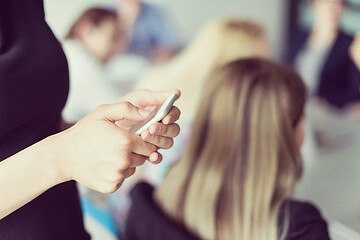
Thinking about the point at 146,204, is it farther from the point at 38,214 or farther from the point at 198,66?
the point at 198,66

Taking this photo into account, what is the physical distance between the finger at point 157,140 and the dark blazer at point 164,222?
0.38 m

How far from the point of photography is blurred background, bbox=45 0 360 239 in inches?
44.7

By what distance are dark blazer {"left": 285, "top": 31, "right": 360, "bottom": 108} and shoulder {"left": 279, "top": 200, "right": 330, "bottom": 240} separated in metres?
1.23

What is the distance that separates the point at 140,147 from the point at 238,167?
1.45 ft

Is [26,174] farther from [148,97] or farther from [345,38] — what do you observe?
[345,38]

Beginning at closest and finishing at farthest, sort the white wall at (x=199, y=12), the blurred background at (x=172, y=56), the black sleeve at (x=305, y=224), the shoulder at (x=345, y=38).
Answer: the black sleeve at (x=305, y=224)
the blurred background at (x=172, y=56)
the shoulder at (x=345, y=38)
the white wall at (x=199, y=12)

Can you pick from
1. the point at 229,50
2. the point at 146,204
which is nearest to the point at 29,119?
the point at 146,204

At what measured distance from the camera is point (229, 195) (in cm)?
83

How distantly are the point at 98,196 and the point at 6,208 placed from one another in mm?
838

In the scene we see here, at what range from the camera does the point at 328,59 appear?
204 cm

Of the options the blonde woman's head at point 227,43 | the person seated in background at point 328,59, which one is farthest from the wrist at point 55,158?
the person seated in background at point 328,59

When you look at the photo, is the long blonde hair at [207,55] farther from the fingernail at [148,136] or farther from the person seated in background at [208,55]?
the fingernail at [148,136]

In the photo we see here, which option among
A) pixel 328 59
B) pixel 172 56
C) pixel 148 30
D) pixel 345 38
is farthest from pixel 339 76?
pixel 148 30

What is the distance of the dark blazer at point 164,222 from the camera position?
743mm
